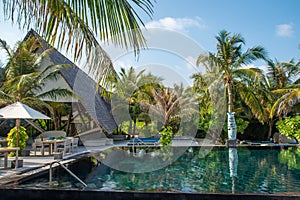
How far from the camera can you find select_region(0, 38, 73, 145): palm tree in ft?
35.2

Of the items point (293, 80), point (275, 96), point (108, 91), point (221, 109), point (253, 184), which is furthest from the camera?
point (293, 80)

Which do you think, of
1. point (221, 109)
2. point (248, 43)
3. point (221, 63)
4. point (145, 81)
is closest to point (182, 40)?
point (221, 63)

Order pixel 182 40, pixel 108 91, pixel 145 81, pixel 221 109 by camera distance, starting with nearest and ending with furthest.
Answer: pixel 108 91 < pixel 182 40 < pixel 221 109 < pixel 145 81

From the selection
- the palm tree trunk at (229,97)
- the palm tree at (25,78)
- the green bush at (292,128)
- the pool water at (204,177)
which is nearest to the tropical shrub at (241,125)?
the green bush at (292,128)

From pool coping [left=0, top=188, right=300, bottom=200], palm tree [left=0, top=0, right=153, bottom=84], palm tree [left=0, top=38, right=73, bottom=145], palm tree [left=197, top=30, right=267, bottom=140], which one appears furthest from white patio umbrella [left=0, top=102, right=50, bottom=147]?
palm tree [left=197, top=30, right=267, bottom=140]

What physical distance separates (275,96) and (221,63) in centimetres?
523

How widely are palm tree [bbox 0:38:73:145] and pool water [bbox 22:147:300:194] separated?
4.13m

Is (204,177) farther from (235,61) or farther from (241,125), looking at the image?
(241,125)

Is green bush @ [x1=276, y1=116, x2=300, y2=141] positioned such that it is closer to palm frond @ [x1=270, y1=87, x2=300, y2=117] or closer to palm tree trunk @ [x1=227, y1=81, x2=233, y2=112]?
palm frond @ [x1=270, y1=87, x2=300, y2=117]

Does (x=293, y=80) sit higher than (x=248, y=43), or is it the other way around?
(x=248, y=43)

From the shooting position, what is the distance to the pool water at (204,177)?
557cm

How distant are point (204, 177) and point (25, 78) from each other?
7.74 meters

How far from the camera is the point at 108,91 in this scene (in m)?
2.80

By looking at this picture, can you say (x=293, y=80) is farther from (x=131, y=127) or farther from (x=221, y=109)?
(x=131, y=127)
